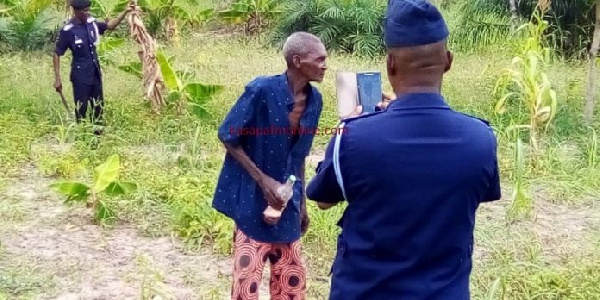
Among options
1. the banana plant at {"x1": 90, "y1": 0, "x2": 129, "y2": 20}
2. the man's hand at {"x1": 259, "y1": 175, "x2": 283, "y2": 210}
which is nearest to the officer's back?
the man's hand at {"x1": 259, "y1": 175, "x2": 283, "y2": 210}

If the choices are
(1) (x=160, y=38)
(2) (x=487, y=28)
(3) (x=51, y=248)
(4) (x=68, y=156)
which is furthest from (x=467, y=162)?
(1) (x=160, y=38)

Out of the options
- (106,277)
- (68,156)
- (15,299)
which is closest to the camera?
(15,299)

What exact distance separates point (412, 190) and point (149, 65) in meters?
6.22

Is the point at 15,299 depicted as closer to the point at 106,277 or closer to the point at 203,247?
the point at 106,277

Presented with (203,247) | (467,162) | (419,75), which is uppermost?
(419,75)

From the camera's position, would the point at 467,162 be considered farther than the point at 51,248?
No

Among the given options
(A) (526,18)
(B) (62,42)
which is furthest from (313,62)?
(A) (526,18)

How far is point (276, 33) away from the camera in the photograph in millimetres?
13297

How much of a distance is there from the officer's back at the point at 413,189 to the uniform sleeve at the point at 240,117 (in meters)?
1.27

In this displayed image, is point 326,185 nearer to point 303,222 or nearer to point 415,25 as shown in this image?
point 415,25

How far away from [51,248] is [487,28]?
8.35 metres

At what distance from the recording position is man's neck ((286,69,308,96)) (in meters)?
3.26

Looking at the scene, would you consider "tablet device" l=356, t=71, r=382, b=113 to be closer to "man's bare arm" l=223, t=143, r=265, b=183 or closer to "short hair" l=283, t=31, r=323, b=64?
"short hair" l=283, t=31, r=323, b=64

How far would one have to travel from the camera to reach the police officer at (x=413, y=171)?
190cm
